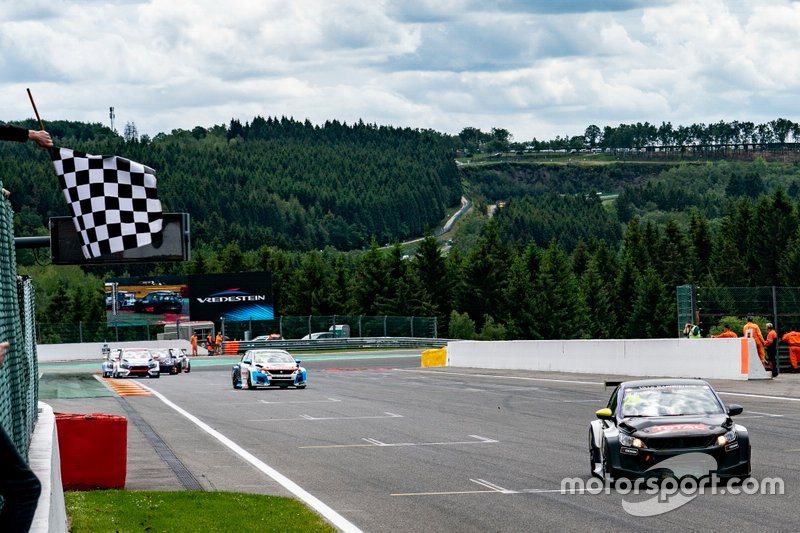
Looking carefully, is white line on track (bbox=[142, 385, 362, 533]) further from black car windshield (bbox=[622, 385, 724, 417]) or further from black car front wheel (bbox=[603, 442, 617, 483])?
black car windshield (bbox=[622, 385, 724, 417])

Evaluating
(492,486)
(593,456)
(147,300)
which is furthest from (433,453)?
(147,300)

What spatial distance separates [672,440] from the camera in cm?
1327

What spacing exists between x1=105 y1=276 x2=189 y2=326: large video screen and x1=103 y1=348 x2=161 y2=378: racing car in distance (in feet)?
142

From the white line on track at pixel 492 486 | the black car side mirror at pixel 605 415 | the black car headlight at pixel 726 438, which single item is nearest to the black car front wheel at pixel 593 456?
the black car side mirror at pixel 605 415

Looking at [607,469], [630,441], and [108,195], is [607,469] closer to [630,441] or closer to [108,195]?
[630,441]

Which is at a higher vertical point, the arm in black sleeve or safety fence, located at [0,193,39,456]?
the arm in black sleeve

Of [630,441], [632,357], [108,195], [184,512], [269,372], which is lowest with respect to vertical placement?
[184,512]

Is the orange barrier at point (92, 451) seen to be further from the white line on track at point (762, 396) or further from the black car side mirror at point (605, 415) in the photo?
the white line on track at point (762, 396)

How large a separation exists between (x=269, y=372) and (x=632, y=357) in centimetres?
1033

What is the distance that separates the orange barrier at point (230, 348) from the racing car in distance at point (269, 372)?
1746 inches

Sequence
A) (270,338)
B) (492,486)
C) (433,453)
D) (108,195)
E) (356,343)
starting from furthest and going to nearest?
(356,343)
(270,338)
(433,453)
(492,486)
(108,195)

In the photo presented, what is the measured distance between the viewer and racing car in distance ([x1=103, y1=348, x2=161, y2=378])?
160 feet

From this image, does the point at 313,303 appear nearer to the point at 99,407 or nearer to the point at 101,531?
the point at 99,407

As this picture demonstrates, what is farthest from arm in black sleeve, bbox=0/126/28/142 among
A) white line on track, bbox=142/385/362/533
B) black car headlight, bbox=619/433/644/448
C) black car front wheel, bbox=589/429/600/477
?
black car front wheel, bbox=589/429/600/477
